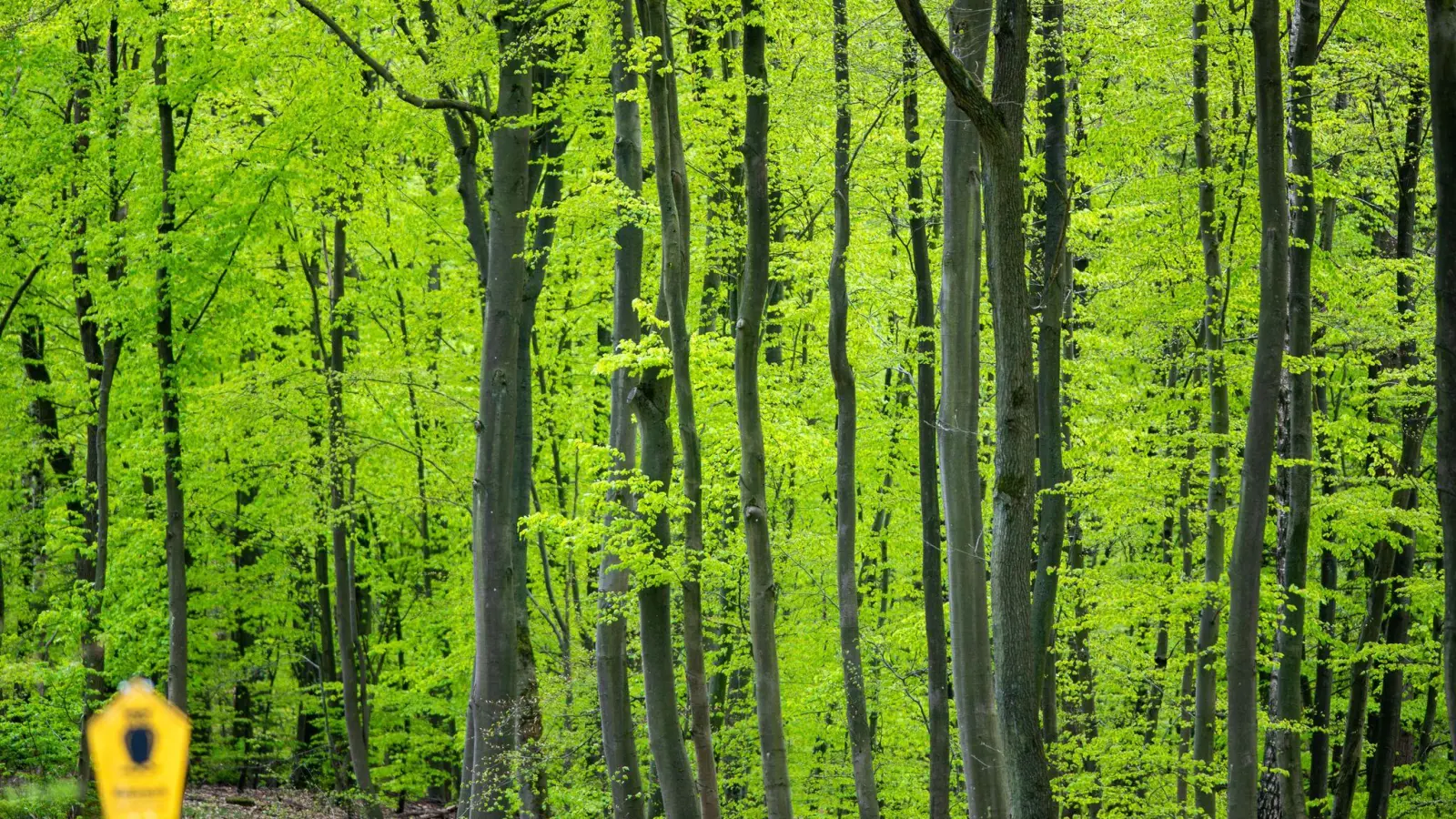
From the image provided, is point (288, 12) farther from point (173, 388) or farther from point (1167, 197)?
point (1167, 197)

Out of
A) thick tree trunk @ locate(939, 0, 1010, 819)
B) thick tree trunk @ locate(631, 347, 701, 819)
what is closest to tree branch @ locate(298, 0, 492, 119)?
thick tree trunk @ locate(631, 347, 701, 819)

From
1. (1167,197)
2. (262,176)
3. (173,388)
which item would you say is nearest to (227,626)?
(173,388)

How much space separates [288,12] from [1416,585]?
14.7 metres

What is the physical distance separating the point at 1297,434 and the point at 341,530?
12.4 meters

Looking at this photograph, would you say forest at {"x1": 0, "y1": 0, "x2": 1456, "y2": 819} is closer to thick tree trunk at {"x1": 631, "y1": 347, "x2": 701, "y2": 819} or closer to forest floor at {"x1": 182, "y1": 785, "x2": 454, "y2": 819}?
thick tree trunk at {"x1": 631, "y1": 347, "x2": 701, "y2": 819}

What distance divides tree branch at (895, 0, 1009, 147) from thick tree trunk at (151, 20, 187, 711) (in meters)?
11.2

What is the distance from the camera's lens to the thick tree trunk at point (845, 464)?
12977mm

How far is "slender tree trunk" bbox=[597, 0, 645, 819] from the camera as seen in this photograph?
11.3m

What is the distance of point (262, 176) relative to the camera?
15.0 m

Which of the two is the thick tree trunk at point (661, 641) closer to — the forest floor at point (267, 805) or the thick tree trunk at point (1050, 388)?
the thick tree trunk at point (1050, 388)

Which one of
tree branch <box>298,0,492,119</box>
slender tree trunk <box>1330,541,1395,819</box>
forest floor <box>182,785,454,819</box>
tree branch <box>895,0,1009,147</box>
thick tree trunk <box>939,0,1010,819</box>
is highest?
tree branch <box>298,0,492,119</box>

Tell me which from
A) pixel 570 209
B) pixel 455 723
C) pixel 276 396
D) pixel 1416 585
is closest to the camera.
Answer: pixel 570 209

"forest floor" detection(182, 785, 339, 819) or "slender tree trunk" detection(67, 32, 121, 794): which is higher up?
"slender tree trunk" detection(67, 32, 121, 794)

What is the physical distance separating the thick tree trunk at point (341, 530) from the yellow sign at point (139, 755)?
48.2 feet
